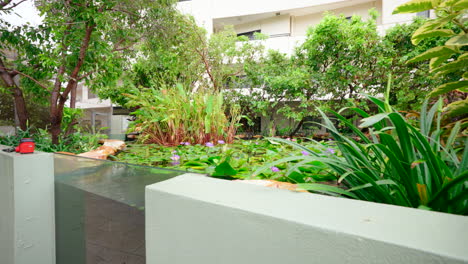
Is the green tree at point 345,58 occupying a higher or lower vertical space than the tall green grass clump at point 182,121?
higher

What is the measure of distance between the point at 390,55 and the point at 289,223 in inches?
209

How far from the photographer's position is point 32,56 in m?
2.60

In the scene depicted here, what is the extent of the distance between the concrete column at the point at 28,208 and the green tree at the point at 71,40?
102 centimetres

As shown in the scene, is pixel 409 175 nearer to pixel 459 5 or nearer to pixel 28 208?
pixel 459 5

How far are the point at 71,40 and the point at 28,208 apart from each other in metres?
1.56

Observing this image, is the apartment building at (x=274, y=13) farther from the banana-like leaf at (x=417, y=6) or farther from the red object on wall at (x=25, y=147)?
the red object on wall at (x=25, y=147)

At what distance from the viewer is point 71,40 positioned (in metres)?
2.15

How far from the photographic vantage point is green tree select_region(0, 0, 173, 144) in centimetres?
213

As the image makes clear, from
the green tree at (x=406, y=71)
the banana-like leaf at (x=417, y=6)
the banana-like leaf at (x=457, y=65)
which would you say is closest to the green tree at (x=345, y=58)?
the green tree at (x=406, y=71)

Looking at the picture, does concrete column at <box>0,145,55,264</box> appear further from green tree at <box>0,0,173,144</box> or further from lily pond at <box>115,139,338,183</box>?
green tree at <box>0,0,173,144</box>

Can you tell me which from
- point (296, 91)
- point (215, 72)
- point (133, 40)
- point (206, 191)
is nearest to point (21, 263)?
point (206, 191)

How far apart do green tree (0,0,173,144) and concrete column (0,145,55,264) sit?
1019 mm

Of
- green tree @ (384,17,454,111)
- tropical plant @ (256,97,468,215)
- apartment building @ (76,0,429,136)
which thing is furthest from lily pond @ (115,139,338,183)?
apartment building @ (76,0,429,136)

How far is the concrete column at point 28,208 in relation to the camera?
140 cm
